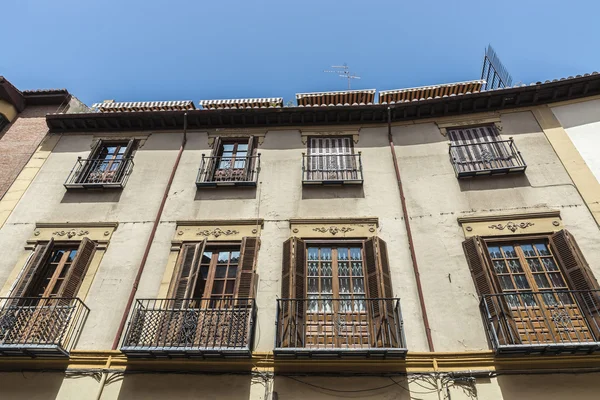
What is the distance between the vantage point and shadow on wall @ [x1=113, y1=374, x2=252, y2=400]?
706 centimetres

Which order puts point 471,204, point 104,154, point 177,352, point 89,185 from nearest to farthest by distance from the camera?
point 177,352 → point 471,204 → point 89,185 → point 104,154

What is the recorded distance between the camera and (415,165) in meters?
10.6

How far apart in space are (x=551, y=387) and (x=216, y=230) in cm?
757

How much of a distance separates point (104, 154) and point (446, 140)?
10514 millimetres

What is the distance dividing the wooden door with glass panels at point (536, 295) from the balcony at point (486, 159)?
2029 millimetres

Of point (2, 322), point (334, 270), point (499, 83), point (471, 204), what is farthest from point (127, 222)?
point (499, 83)

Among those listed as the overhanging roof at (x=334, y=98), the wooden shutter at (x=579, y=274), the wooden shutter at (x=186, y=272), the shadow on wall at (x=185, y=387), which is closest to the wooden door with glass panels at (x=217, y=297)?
the wooden shutter at (x=186, y=272)

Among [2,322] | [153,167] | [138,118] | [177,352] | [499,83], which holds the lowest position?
[177,352]

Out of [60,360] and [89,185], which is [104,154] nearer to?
[89,185]

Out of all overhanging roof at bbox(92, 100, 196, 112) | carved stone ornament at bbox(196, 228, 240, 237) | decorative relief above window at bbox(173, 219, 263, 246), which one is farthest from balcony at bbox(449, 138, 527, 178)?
overhanging roof at bbox(92, 100, 196, 112)

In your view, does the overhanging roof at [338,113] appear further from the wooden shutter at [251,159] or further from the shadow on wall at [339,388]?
the shadow on wall at [339,388]

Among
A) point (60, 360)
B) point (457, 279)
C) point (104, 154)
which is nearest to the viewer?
point (60, 360)

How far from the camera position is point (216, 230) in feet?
31.5

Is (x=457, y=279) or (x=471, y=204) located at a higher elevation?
(x=471, y=204)
